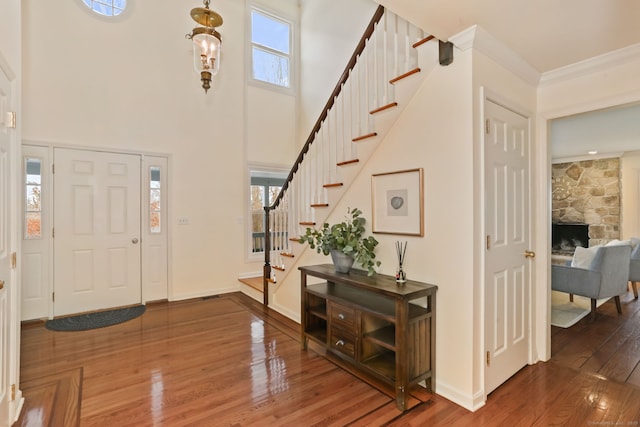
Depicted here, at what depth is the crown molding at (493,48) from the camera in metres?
1.93

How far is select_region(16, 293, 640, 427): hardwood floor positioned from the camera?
76.9 inches

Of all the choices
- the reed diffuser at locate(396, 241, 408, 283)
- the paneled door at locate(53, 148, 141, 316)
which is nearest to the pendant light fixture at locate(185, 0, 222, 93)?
the paneled door at locate(53, 148, 141, 316)

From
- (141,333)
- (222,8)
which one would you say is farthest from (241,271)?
(222,8)

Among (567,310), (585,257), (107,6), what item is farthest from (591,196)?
(107,6)

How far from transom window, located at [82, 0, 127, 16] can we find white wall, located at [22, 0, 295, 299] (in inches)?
3.3

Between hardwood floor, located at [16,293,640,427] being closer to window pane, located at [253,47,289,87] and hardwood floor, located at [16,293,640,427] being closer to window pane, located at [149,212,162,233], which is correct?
window pane, located at [149,212,162,233]

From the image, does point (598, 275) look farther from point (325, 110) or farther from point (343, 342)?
point (325, 110)

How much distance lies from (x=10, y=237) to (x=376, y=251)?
252 cm

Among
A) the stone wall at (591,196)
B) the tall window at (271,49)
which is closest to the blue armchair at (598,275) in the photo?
the stone wall at (591,196)

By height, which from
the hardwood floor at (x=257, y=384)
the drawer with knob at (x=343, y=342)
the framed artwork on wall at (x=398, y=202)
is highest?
the framed artwork on wall at (x=398, y=202)

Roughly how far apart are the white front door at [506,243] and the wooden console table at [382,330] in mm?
422

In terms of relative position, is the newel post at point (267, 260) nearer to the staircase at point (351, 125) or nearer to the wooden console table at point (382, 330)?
the staircase at point (351, 125)

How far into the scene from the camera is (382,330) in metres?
2.38

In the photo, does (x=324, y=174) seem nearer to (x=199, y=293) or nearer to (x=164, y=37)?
(x=199, y=293)
